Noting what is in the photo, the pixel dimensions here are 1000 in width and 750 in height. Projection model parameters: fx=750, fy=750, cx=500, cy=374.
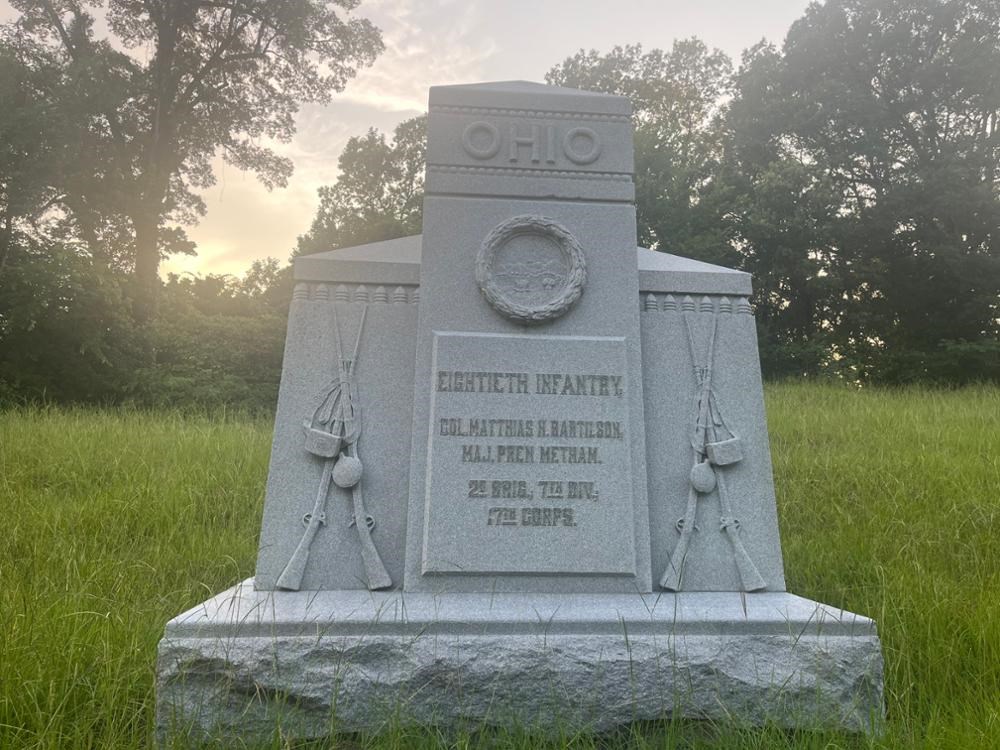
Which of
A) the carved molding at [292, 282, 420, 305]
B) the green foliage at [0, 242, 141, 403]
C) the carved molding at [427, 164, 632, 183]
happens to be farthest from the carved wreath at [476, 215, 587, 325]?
the green foliage at [0, 242, 141, 403]

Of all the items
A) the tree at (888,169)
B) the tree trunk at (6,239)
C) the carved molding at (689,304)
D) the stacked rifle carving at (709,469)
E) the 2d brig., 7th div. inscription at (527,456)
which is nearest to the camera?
the 2d brig., 7th div. inscription at (527,456)

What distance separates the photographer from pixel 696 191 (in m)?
21.7

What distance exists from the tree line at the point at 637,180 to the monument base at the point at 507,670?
1031 centimetres

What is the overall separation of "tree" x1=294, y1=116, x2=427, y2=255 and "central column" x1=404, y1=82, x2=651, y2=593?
71.3 ft

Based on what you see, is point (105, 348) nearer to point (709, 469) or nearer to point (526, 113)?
point (526, 113)

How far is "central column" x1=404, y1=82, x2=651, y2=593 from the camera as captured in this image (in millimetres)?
3297

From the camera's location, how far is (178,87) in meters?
16.2

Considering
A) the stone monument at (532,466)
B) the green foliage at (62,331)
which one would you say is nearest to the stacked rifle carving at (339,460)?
the stone monument at (532,466)

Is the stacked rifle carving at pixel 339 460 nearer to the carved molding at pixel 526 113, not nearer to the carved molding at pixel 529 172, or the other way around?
the carved molding at pixel 529 172

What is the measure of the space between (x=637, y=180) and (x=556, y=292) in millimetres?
18127

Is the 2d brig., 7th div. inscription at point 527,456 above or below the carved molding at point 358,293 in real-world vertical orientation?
below

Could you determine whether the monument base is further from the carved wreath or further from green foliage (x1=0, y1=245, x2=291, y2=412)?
green foliage (x1=0, y1=245, x2=291, y2=412)

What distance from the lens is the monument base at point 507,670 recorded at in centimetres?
265

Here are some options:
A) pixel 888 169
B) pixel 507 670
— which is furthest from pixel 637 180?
pixel 507 670
